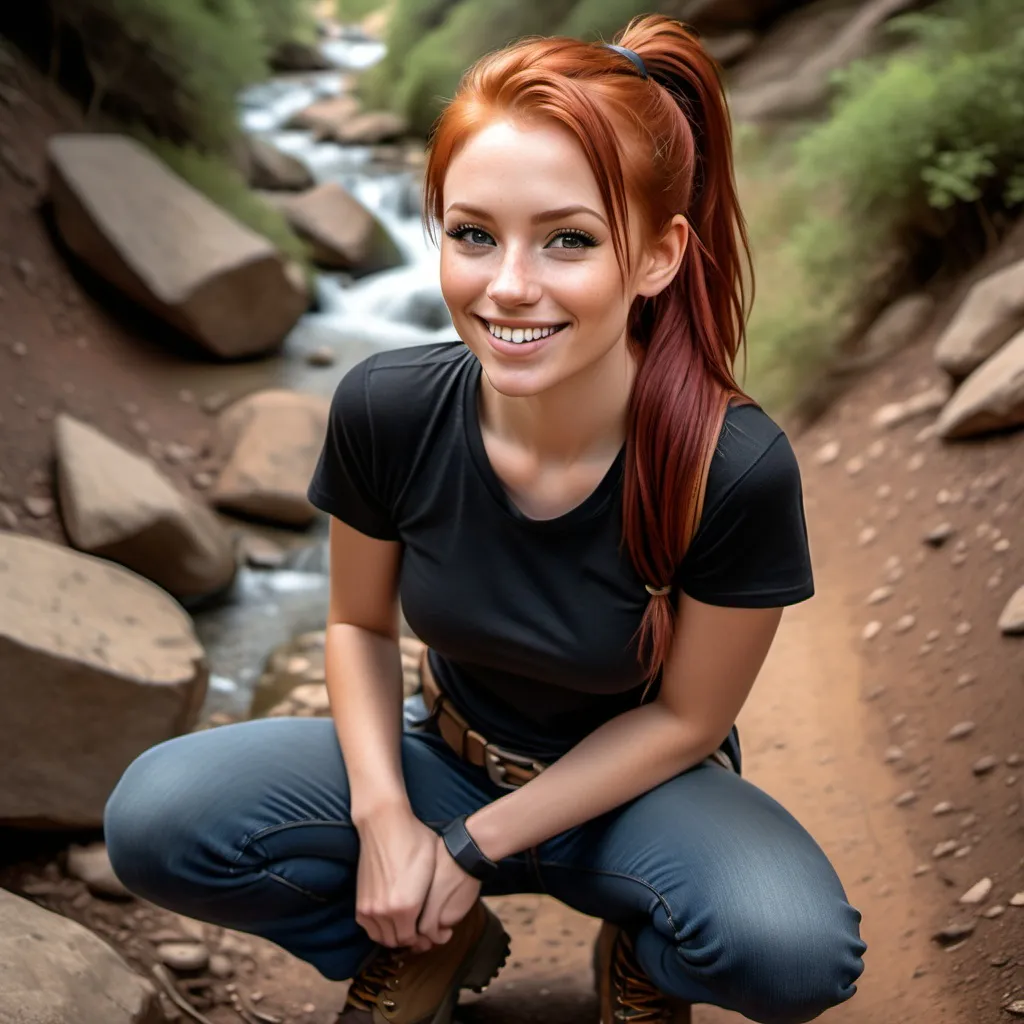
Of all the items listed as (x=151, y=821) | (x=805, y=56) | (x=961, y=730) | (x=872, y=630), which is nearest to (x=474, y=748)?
(x=151, y=821)

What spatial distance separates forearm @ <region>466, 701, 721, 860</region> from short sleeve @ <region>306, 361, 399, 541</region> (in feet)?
1.18

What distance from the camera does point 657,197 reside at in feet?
4.23

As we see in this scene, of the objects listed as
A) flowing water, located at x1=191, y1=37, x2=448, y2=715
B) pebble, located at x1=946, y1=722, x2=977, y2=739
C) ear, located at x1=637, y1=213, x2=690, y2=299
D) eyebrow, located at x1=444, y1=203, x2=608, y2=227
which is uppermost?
eyebrow, located at x1=444, y1=203, x2=608, y2=227

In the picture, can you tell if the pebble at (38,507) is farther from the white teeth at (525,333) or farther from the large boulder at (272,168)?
the large boulder at (272,168)

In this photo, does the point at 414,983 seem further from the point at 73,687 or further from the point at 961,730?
the point at 961,730

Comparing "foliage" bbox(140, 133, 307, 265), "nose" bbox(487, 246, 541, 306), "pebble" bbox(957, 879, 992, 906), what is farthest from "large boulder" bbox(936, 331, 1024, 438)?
"foliage" bbox(140, 133, 307, 265)

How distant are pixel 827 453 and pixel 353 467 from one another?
6.65ft

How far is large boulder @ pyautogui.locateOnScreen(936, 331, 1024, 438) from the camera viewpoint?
2564mm

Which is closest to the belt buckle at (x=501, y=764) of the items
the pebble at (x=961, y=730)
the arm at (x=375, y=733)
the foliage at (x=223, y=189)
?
the arm at (x=375, y=733)

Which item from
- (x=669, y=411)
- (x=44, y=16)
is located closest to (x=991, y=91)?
(x=669, y=411)

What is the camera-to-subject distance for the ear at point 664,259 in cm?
132

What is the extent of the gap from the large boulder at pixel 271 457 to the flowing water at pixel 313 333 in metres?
0.11

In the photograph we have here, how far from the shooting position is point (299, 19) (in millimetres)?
8141

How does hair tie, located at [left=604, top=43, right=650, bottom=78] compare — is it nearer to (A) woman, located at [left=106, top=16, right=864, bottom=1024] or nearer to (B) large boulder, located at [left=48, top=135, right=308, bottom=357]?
(A) woman, located at [left=106, top=16, right=864, bottom=1024]
